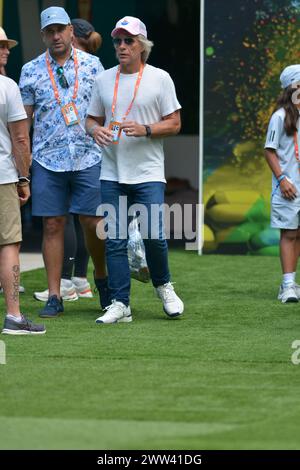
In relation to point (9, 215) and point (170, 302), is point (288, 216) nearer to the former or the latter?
point (170, 302)

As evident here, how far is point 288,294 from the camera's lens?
379 inches

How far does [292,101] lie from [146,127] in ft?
5.94

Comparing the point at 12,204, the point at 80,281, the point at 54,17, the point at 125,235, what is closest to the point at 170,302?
the point at 125,235

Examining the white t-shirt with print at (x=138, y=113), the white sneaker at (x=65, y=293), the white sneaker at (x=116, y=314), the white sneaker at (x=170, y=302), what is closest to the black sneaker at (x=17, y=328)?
the white sneaker at (x=116, y=314)

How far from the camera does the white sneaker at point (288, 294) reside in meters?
9.59

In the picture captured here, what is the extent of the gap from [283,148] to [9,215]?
8.75 ft

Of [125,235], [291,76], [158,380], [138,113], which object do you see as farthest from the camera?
[291,76]

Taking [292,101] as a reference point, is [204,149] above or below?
below

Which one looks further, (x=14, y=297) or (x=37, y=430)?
(x=14, y=297)

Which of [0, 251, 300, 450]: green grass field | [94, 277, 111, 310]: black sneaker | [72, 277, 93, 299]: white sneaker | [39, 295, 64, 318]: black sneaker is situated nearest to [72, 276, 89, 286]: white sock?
[72, 277, 93, 299]: white sneaker

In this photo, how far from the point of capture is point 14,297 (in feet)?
26.2

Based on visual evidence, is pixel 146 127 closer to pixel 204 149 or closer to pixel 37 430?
pixel 37 430

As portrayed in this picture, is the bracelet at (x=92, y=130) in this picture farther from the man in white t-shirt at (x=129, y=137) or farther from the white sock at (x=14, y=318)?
the white sock at (x=14, y=318)
